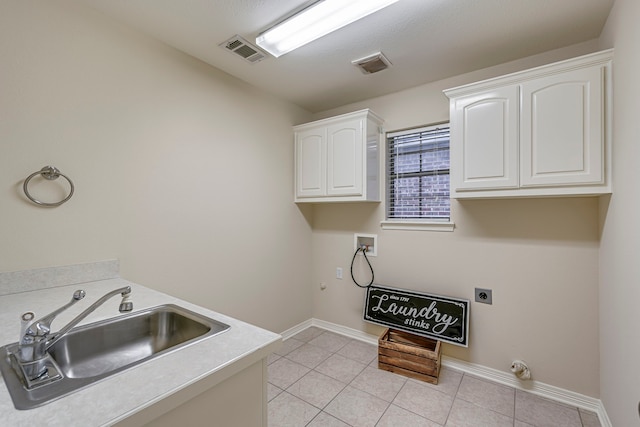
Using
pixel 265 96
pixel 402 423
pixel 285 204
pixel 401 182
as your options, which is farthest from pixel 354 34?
pixel 402 423

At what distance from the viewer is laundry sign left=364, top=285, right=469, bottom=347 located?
2.44 meters

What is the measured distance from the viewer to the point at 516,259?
2.29 meters

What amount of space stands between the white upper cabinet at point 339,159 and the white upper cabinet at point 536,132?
0.77 metres

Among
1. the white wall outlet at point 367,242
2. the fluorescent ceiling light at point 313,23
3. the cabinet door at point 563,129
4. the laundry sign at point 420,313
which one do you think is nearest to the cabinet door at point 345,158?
the white wall outlet at point 367,242

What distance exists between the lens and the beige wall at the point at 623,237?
1373mm

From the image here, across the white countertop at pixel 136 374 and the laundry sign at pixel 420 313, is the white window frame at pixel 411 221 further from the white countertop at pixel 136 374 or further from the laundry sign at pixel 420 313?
the white countertop at pixel 136 374

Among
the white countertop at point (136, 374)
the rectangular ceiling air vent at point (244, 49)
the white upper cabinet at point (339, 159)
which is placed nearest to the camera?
the white countertop at point (136, 374)

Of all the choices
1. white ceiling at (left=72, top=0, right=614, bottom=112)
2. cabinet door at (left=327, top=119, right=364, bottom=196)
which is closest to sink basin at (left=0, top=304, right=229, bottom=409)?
white ceiling at (left=72, top=0, right=614, bottom=112)

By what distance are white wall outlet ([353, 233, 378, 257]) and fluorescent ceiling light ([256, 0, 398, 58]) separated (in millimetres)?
1858

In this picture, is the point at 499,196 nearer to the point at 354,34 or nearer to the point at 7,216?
the point at 354,34

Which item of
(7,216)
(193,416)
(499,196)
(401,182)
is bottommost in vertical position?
(193,416)

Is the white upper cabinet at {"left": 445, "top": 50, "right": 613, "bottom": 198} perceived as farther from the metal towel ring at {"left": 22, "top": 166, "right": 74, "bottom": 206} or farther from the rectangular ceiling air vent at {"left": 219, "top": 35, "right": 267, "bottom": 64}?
the metal towel ring at {"left": 22, "top": 166, "right": 74, "bottom": 206}

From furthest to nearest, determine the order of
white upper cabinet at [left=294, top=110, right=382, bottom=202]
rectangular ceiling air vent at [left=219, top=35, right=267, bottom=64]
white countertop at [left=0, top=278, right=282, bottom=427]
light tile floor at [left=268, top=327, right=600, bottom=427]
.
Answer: white upper cabinet at [left=294, top=110, right=382, bottom=202], rectangular ceiling air vent at [left=219, top=35, right=267, bottom=64], light tile floor at [left=268, top=327, right=600, bottom=427], white countertop at [left=0, top=278, right=282, bottom=427]

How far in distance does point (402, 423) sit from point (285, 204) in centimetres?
214
